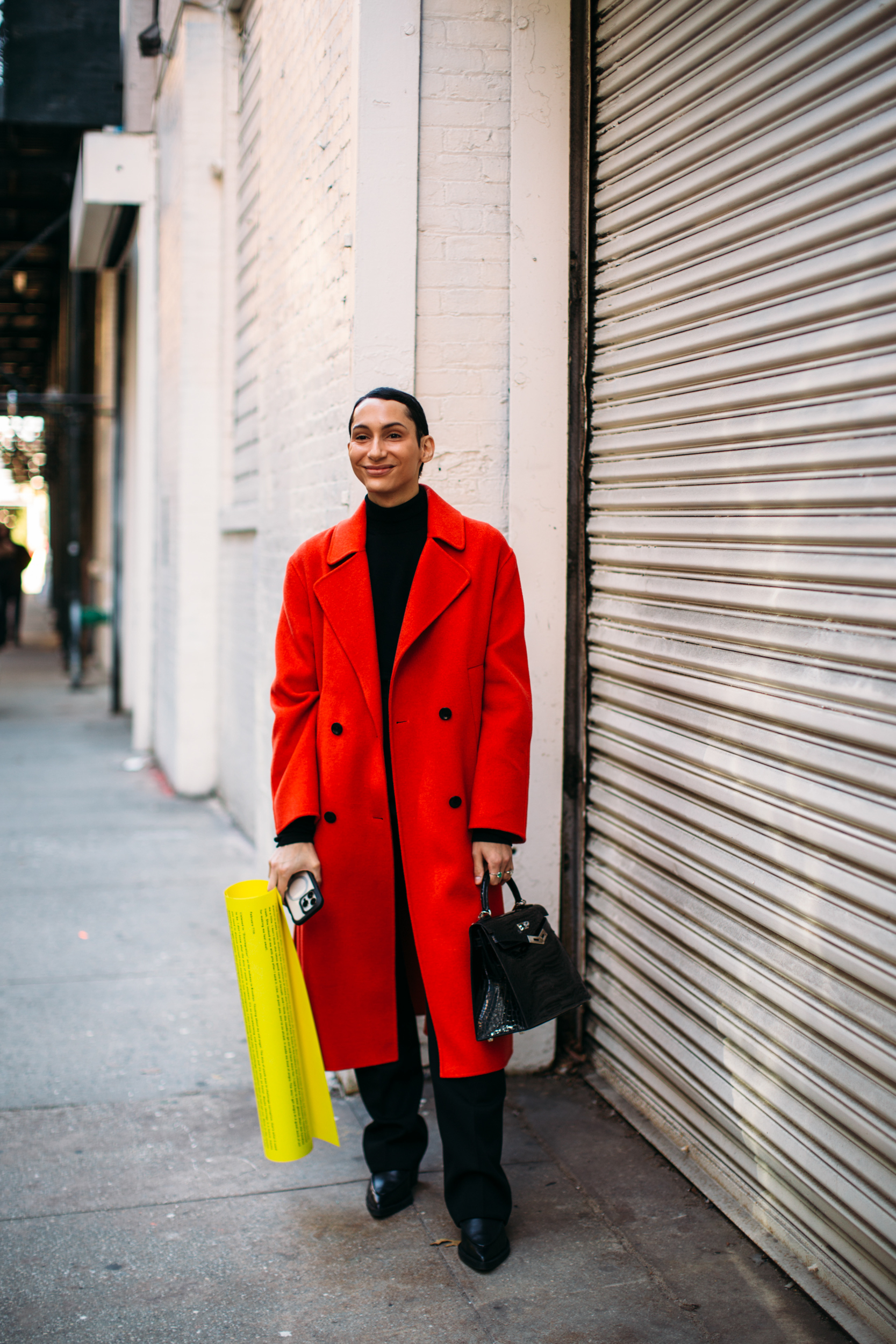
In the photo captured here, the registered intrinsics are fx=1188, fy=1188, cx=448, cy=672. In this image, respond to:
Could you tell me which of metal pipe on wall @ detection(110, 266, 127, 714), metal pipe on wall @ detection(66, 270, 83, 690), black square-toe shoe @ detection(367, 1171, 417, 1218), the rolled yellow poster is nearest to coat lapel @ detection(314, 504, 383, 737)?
the rolled yellow poster

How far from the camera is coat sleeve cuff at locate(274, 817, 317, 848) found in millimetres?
2961

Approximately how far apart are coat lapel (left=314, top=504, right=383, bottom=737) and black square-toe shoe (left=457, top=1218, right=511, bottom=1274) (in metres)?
1.24

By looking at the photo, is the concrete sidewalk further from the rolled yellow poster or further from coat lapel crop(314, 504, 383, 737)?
coat lapel crop(314, 504, 383, 737)

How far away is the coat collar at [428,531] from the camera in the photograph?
3.00 m

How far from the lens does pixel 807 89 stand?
265 cm

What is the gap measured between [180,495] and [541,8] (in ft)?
→ 17.1

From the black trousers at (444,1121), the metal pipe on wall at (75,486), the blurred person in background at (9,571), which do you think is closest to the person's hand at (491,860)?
the black trousers at (444,1121)

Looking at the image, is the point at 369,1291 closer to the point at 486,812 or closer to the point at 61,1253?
the point at 61,1253

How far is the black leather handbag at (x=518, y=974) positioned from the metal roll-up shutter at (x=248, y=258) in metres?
4.45

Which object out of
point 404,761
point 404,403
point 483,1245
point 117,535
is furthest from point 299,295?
point 117,535

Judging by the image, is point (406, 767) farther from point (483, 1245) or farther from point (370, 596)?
point (483, 1245)

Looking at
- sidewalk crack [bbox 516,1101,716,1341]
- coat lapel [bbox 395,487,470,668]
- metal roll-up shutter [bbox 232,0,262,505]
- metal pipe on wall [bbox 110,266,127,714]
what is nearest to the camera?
sidewalk crack [bbox 516,1101,716,1341]

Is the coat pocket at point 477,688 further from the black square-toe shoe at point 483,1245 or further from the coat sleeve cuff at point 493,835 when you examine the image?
the black square-toe shoe at point 483,1245

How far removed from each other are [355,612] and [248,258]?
5.00 m
